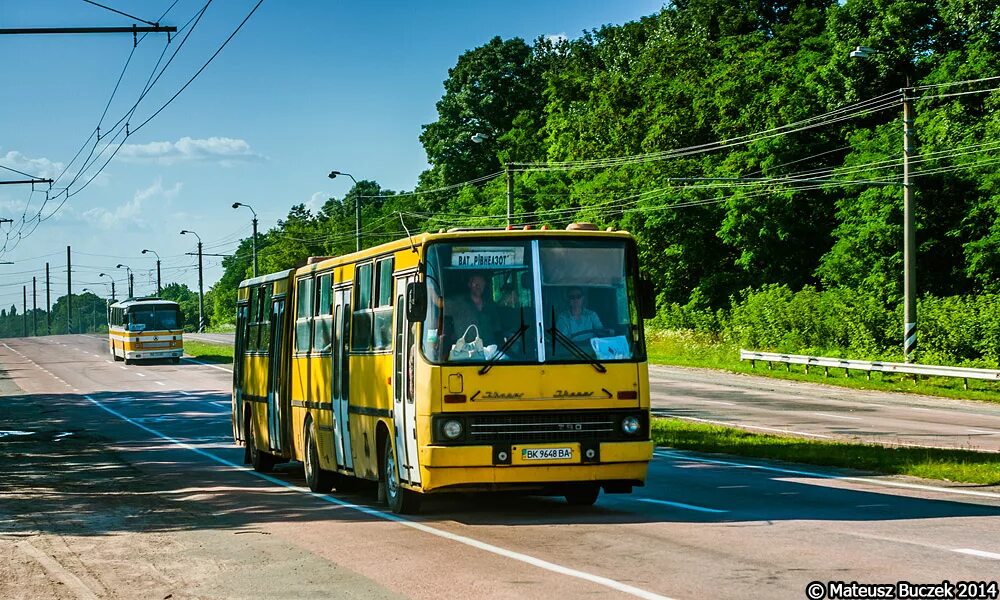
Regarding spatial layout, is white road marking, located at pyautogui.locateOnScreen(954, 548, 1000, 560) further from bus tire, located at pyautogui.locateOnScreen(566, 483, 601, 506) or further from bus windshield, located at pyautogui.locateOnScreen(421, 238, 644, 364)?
bus tire, located at pyautogui.locateOnScreen(566, 483, 601, 506)

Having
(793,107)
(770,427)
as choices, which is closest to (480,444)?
(770,427)

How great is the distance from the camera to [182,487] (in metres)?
19.8

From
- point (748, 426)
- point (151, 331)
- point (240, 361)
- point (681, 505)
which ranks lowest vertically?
point (748, 426)

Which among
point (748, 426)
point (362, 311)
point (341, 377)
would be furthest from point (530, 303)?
point (748, 426)

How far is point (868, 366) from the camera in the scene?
4247 cm

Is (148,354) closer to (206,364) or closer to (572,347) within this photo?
(206,364)

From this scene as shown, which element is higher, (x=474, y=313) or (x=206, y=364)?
(x=474, y=313)

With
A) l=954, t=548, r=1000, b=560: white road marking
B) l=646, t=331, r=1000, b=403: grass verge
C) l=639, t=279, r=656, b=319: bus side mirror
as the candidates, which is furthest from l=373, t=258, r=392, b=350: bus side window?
l=646, t=331, r=1000, b=403: grass verge

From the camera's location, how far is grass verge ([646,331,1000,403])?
3897 centimetres

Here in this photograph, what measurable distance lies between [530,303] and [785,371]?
35705 millimetres

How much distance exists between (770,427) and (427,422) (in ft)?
54.5

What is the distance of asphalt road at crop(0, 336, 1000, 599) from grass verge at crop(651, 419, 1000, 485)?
2.22 feet

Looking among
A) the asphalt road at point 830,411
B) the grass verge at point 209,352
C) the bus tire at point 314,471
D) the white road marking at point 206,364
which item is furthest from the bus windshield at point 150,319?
the bus tire at point 314,471

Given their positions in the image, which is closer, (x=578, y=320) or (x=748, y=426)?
(x=578, y=320)
